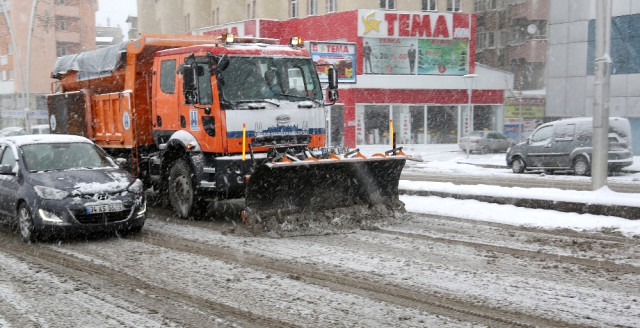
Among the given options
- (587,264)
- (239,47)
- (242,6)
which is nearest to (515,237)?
(587,264)

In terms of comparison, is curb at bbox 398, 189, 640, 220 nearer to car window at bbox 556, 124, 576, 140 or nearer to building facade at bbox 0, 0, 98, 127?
car window at bbox 556, 124, 576, 140

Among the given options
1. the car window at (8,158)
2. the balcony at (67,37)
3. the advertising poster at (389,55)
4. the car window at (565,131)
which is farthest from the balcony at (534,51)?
the car window at (8,158)

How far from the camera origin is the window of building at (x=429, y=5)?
4119 cm

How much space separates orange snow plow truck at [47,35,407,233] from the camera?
32.3 feet

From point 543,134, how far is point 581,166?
1858 millimetres

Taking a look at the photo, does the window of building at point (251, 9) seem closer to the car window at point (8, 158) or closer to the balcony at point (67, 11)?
the balcony at point (67, 11)

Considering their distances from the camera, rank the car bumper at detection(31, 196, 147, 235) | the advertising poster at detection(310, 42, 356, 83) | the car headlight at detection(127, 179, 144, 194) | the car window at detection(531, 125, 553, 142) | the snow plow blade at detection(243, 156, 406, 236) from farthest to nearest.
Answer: the advertising poster at detection(310, 42, 356, 83) → the car window at detection(531, 125, 553, 142) → the car headlight at detection(127, 179, 144, 194) → the snow plow blade at detection(243, 156, 406, 236) → the car bumper at detection(31, 196, 147, 235)

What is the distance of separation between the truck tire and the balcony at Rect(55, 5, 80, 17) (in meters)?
64.9

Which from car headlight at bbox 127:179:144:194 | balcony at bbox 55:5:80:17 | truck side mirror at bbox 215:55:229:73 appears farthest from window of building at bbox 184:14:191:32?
car headlight at bbox 127:179:144:194

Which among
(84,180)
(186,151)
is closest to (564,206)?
(186,151)

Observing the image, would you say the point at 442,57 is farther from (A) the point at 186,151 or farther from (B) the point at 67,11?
(B) the point at 67,11

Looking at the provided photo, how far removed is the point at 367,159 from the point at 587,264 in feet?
12.6

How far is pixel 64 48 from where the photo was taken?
235 feet

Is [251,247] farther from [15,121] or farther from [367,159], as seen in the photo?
[15,121]
